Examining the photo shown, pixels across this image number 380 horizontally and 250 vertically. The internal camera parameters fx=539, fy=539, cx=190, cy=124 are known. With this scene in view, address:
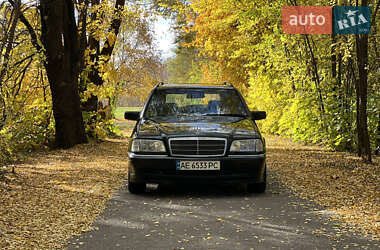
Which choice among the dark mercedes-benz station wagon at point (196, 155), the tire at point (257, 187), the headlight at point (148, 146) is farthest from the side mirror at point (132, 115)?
the tire at point (257, 187)

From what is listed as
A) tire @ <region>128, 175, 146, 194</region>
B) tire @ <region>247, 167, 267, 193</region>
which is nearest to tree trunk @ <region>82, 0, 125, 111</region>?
tire @ <region>128, 175, 146, 194</region>

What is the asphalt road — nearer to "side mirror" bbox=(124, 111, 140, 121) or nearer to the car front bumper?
the car front bumper

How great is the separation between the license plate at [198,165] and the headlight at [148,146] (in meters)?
0.34

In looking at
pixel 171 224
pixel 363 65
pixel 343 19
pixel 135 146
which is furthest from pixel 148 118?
pixel 343 19

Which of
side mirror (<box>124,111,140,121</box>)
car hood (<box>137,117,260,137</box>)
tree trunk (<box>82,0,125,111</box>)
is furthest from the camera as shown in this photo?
tree trunk (<box>82,0,125,111</box>)

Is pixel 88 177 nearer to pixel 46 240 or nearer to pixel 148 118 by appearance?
pixel 148 118

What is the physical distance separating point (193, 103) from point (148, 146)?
1.67 meters

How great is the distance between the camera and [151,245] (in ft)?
17.1

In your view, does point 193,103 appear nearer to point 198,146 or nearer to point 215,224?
point 198,146

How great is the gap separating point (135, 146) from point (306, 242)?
3412 millimetres

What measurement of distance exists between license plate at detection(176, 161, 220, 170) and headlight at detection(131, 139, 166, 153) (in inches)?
13.4

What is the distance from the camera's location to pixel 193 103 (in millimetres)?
9266

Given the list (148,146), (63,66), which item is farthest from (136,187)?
(63,66)

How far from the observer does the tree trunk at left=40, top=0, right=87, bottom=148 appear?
1504 centimetres
